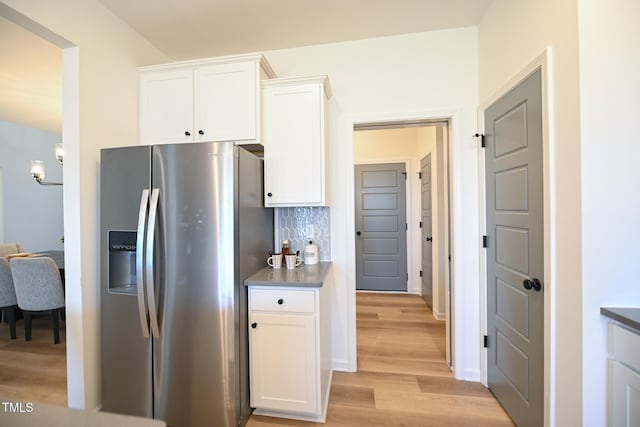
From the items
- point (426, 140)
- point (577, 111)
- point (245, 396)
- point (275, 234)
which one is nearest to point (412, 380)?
point (245, 396)

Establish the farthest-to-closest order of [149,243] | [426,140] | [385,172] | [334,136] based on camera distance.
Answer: [385,172]
[426,140]
[334,136]
[149,243]

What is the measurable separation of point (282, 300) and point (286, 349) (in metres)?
0.31

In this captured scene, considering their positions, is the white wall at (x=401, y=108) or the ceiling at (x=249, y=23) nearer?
the ceiling at (x=249, y=23)

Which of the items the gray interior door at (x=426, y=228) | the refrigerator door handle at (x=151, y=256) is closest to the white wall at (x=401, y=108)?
the refrigerator door handle at (x=151, y=256)

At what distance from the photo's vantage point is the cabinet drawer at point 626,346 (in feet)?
3.26

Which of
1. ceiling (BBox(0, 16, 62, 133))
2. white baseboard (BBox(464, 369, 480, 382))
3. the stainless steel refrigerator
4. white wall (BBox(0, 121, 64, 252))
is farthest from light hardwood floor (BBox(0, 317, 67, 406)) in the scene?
white baseboard (BBox(464, 369, 480, 382))

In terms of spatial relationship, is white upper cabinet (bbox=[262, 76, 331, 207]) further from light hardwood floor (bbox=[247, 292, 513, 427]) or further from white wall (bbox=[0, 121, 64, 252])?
white wall (bbox=[0, 121, 64, 252])

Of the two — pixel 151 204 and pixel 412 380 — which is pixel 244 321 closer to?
pixel 151 204

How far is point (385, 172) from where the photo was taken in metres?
4.58

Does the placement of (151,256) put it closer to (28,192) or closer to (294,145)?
(294,145)

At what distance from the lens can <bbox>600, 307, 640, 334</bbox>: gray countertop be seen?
3.17ft

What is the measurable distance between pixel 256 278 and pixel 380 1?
209cm

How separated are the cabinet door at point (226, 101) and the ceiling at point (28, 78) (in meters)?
1.48

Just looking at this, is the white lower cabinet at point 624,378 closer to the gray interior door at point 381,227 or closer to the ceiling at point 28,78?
the gray interior door at point 381,227
